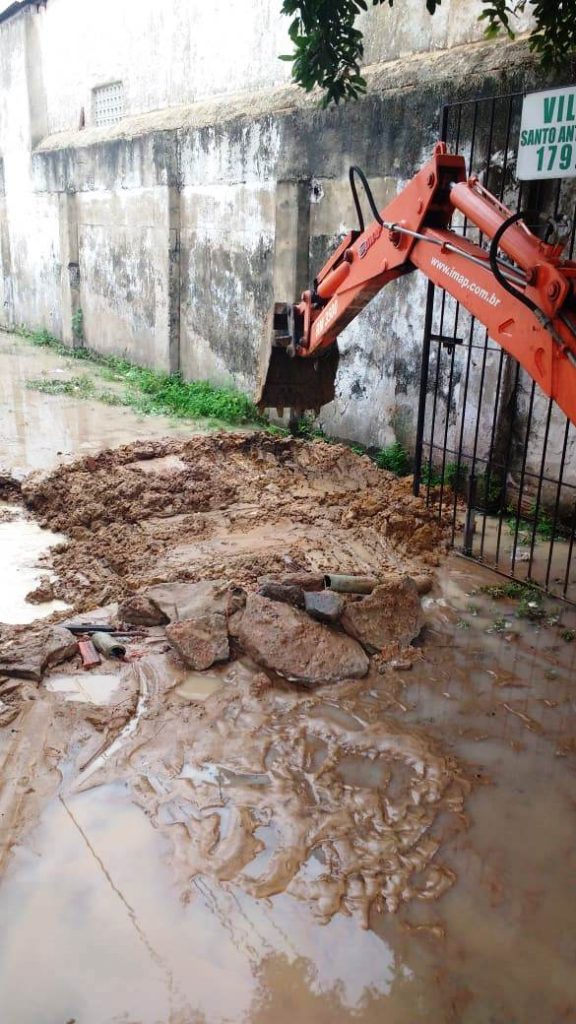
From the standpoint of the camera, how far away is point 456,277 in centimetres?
431

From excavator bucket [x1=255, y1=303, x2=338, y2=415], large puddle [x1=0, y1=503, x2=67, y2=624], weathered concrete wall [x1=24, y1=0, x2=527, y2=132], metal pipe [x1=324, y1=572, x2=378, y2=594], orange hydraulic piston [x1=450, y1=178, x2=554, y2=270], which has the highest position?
weathered concrete wall [x1=24, y1=0, x2=527, y2=132]

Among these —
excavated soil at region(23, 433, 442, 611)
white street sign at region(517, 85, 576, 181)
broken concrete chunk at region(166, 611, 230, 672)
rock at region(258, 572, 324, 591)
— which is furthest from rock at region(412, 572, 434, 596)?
white street sign at region(517, 85, 576, 181)

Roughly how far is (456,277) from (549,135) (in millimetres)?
1327

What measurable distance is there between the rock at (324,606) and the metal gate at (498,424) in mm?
1570

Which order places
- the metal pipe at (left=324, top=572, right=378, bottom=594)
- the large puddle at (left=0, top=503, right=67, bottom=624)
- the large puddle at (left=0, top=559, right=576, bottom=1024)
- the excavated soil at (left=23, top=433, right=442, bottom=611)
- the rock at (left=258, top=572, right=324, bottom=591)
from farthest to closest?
the excavated soil at (left=23, top=433, right=442, bottom=611), the large puddle at (left=0, top=503, right=67, bottom=624), the metal pipe at (left=324, top=572, right=378, bottom=594), the rock at (left=258, top=572, right=324, bottom=591), the large puddle at (left=0, top=559, right=576, bottom=1024)

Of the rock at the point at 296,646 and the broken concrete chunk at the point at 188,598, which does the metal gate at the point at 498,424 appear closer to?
the rock at the point at 296,646

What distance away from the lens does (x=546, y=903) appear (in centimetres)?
292

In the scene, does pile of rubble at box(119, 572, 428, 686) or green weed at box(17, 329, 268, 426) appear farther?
green weed at box(17, 329, 268, 426)

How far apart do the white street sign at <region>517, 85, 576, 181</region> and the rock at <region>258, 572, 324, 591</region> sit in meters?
2.80

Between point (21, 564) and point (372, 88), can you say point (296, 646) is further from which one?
point (372, 88)

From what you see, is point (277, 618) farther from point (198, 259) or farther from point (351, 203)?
point (198, 259)

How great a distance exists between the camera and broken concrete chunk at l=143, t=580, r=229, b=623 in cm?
462

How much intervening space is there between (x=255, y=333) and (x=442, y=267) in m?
5.66

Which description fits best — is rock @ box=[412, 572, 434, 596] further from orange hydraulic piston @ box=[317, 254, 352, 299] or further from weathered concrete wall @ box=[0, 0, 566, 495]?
orange hydraulic piston @ box=[317, 254, 352, 299]
